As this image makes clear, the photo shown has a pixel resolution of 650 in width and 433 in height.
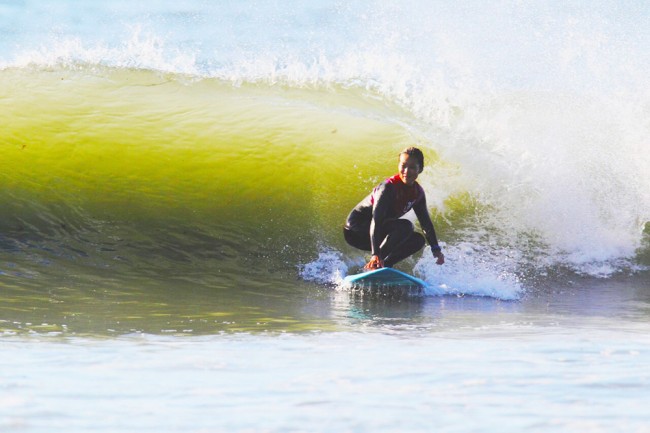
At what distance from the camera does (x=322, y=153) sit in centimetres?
1016

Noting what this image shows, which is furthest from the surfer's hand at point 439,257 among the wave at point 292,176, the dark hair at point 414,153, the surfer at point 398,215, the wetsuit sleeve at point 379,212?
the dark hair at point 414,153

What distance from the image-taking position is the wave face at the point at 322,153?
8.23 meters

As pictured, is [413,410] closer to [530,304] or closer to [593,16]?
[530,304]

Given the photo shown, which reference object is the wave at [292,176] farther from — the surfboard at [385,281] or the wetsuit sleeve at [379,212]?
the wetsuit sleeve at [379,212]

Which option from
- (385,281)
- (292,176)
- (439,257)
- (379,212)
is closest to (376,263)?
(385,281)

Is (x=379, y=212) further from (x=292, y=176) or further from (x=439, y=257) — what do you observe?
(x=292, y=176)

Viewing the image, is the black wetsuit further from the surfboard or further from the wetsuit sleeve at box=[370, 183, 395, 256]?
the surfboard

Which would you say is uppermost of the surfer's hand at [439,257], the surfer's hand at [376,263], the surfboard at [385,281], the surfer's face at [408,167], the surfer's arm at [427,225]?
the surfer's face at [408,167]

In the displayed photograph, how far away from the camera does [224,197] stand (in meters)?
9.16

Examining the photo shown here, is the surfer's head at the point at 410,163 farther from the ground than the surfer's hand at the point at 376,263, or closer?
farther from the ground

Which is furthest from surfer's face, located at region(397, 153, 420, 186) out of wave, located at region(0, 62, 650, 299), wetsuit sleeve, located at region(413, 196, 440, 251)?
wave, located at region(0, 62, 650, 299)

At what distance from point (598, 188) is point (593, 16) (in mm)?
4326

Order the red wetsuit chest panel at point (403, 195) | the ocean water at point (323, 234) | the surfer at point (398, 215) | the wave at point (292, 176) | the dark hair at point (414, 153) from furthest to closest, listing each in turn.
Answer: the wave at point (292, 176)
the red wetsuit chest panel at point (403, 195)
the surfer at point (398, 215)
the dark hair at point (414, 153)
the ocean water at point (323, 234)

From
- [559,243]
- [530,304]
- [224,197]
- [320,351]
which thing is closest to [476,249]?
[559,243]
